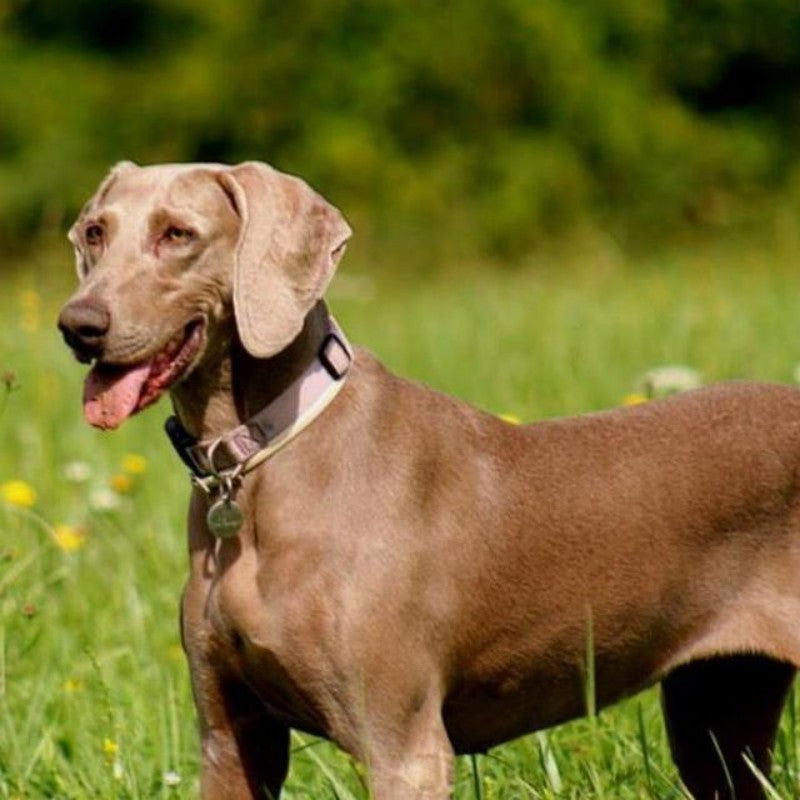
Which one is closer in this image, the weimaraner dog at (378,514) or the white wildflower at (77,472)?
the weimaraner dog at (378,514)

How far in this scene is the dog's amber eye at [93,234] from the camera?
3.50m

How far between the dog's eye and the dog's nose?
7.2 inches

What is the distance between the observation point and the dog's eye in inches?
135

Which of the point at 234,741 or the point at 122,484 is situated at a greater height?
the point at 234,741

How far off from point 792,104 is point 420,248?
950 cm

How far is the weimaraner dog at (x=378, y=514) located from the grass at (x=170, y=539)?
0.25 m

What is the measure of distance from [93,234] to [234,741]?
0.92 m

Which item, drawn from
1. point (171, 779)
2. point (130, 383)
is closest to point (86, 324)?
point (130, 383)

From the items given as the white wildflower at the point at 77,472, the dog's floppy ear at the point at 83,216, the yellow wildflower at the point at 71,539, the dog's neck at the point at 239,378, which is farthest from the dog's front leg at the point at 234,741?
the white wildflower at the point at 77,472

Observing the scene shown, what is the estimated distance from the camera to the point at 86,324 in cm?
329

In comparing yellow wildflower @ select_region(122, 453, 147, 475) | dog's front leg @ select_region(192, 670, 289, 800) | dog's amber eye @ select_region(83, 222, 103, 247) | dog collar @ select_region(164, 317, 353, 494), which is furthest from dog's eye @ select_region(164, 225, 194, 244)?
yellow wildflower @ select_region(122, 453, 147, 475)

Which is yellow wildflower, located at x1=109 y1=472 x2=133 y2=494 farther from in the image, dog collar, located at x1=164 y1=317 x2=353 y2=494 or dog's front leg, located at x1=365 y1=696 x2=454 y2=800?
dog's front leg, located at x1=365 y1=696 x2=454 y2=800

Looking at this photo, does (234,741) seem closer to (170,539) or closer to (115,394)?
(115,394)

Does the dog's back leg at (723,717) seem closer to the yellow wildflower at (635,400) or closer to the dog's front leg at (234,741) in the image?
the yellow wildflower at (635,400)
